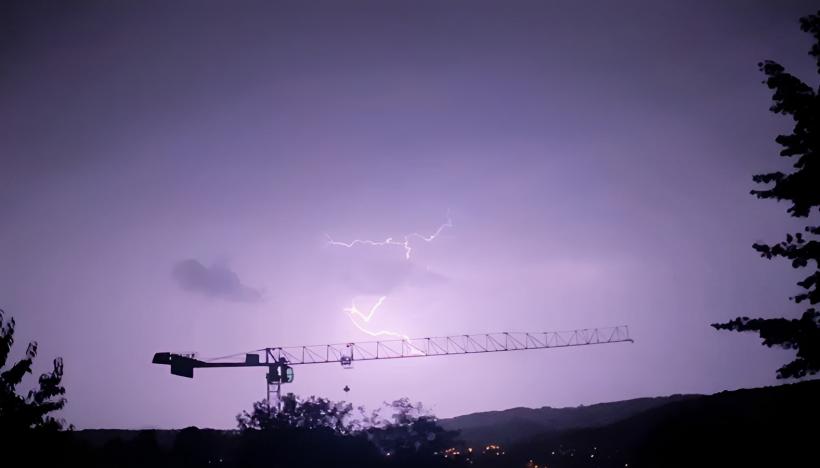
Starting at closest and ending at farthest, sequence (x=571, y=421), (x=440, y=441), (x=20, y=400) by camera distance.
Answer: (x=20, y=400) < (x=440, y=441) < (x=571, y=421)

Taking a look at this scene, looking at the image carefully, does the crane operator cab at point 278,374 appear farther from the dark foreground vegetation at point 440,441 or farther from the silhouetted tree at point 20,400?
the silhouetted tree at point 20,400

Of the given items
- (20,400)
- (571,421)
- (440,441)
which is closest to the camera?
(20,400)

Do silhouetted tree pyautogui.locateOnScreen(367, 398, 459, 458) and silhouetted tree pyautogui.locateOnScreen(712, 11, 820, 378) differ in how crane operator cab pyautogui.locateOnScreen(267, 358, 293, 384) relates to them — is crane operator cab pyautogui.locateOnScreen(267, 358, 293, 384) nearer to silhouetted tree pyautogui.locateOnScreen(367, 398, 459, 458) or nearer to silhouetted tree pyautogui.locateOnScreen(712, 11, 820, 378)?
silhouetted tree pyautogui.locateOnScreen(367, 398, 459, 458)

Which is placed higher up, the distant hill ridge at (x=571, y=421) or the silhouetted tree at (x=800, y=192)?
the silhouetted tree at (x=800, y=192)

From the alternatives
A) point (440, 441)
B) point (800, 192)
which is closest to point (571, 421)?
point (440, 441)

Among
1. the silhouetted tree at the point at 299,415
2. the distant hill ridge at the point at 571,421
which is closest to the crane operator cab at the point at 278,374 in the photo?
the silhouetted tree at the point at 299,415

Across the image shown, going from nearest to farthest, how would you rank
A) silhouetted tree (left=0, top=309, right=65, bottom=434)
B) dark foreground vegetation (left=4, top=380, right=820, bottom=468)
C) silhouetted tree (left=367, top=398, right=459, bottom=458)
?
silhouetted tree (left=0, top=309, right=65, bottom=434), dark foreground vegetation (left=4, top=380, right=820, bottom=468), silhouetted tree (left=367, top=398, right=459, bottom=458)

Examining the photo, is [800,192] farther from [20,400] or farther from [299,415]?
[299,415]

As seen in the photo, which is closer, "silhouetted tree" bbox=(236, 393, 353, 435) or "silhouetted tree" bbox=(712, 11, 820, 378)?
"silhouetted tree" bbox=(712, 11, 820, 378)

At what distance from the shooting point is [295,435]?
53.0 metres

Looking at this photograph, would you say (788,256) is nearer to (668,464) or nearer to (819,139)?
(819,139)

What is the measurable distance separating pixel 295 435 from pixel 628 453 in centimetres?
4533

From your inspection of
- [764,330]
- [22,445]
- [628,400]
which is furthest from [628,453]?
[628,400]

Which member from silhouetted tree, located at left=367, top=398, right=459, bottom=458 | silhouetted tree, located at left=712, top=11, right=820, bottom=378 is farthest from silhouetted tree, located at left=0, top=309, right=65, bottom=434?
silhouetted tree, located at left=367, top=398, right=459, bottom=458
